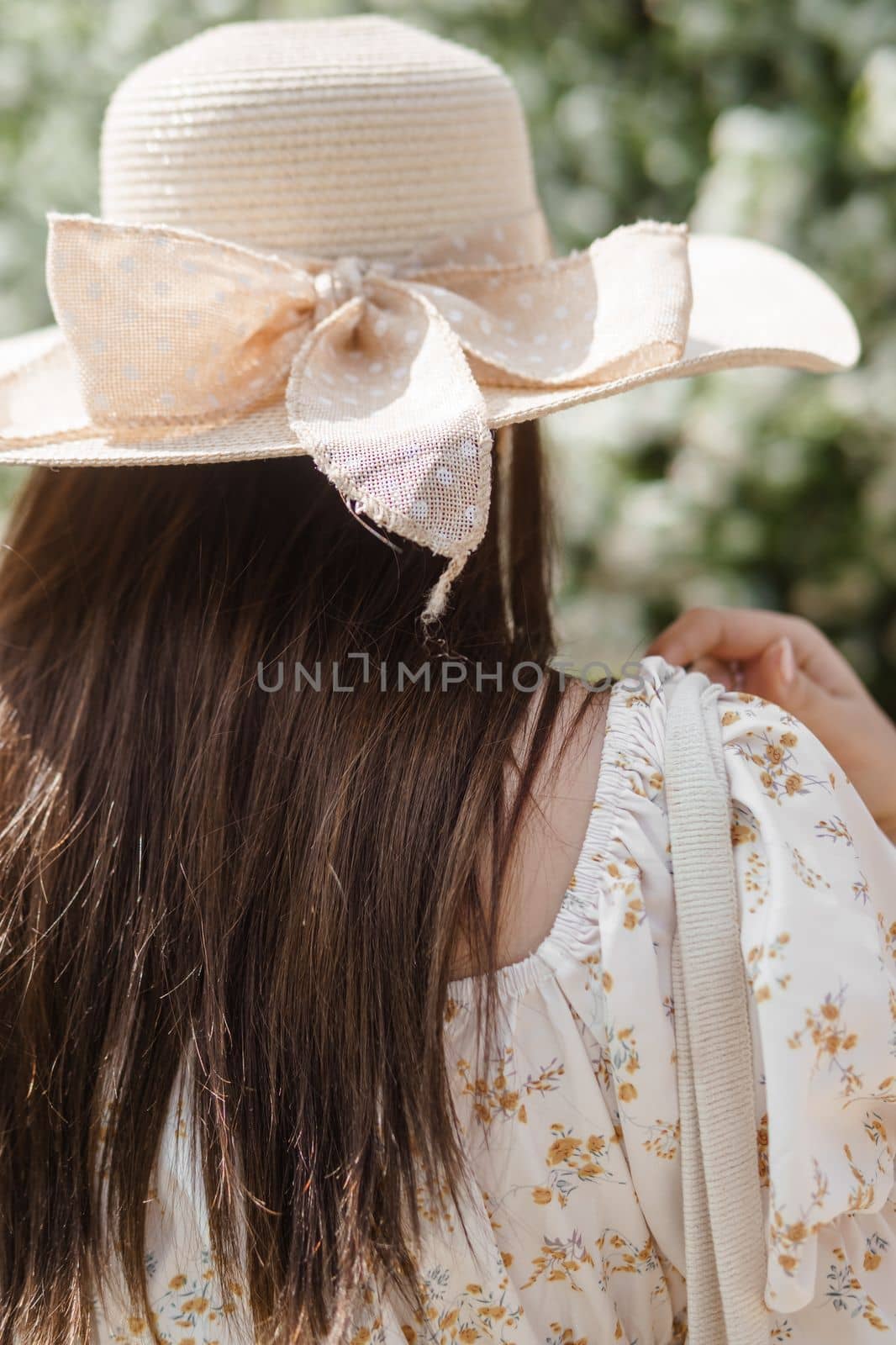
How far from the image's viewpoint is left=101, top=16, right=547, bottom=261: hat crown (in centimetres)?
88

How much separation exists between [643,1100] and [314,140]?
0.76 metres

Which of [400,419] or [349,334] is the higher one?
[349,334]

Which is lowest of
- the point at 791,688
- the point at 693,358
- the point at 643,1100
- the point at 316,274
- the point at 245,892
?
the point at 643,1100

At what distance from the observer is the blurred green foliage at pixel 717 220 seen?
6.25 ft

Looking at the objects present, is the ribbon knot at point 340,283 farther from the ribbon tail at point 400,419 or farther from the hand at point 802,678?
the hand at point 802,678

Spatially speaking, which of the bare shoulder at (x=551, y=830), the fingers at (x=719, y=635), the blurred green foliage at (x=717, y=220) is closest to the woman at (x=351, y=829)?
the bare shoulder at (x=551, y=830)

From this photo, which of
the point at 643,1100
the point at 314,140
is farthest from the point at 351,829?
the point at 314,140

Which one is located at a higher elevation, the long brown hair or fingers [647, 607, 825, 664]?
fingers [647, 607, 825, 664]

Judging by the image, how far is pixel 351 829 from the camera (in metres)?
0.80

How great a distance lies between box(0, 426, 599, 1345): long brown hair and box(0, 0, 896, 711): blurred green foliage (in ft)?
3.10

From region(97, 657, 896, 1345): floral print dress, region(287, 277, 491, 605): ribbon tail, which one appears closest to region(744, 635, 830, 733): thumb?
region(97, 657, 896, 1345): floral print dress

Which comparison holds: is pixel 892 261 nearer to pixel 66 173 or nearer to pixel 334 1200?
pixel 334 1200

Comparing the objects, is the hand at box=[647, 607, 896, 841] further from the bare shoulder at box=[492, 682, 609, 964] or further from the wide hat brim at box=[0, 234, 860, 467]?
the bare shoulder at box=[492, 682, 609, 964]

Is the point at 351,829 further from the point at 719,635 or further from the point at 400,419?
the point at 719,635
